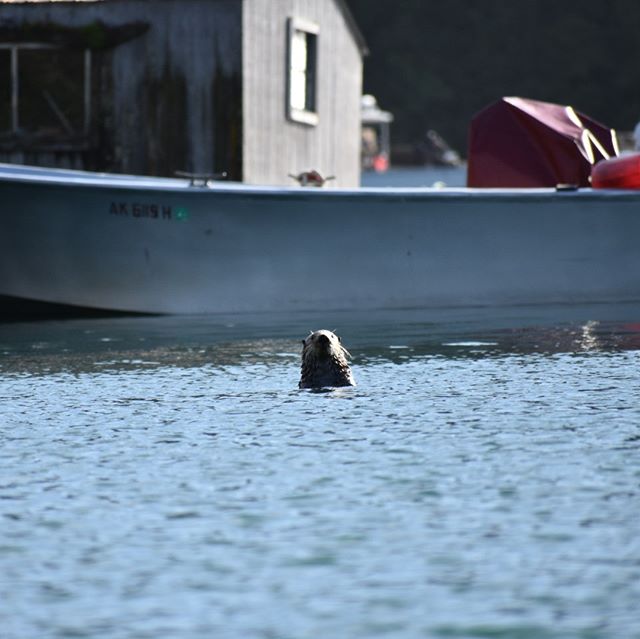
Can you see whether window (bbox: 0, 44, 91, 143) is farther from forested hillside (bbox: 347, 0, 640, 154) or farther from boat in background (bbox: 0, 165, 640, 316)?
forested hillside (bbox: 347, 0, 640, 154)

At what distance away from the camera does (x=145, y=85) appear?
1867 centimetres

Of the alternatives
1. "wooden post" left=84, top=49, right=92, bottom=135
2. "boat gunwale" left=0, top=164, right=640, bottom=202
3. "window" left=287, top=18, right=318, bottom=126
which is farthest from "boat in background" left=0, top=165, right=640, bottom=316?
"window" left=287, top=18, right=318, bottom=126

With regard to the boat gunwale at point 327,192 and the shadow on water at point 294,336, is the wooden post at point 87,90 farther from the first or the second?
the shadow on water at point 294,336

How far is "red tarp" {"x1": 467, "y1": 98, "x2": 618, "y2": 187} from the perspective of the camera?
15.0m

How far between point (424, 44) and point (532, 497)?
58772mm

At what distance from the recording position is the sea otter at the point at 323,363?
351 inches

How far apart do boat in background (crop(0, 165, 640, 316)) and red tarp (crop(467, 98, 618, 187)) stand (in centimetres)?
124

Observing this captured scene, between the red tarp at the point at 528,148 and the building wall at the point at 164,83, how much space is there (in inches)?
163

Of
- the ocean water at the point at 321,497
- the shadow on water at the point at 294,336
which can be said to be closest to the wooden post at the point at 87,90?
the shadow on water at the point at 294,336

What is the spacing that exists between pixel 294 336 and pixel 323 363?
123 inches

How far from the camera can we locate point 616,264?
14352 millimetres

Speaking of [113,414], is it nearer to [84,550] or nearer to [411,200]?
[84,550]

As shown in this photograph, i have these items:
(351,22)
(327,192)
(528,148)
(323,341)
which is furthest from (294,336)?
(351,22)

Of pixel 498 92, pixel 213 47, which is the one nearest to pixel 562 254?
pixel 213 47
